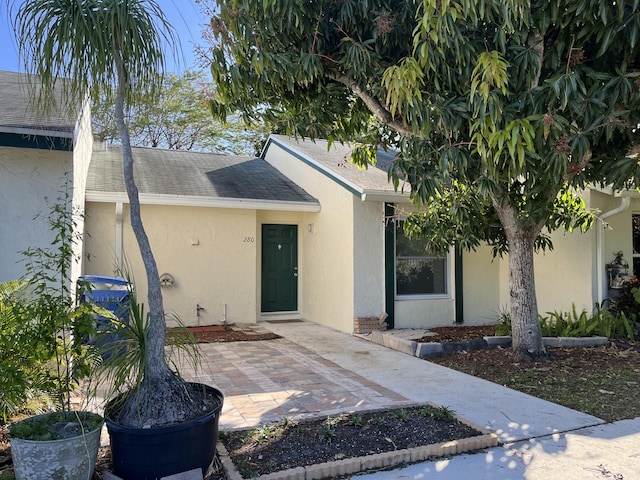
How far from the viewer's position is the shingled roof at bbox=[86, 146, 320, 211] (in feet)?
29.3

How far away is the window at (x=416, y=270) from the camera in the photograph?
947 centimetres

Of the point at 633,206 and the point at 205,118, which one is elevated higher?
the point at 205,118

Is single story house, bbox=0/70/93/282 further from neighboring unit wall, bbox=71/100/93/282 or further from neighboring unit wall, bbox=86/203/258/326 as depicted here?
neighboring unit wall, bbox=86/203/258/326

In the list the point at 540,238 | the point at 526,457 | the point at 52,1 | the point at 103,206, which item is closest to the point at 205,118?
the point at 103,206

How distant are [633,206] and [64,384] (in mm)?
9879

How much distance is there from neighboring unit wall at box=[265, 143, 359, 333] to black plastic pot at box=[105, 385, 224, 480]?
5848mm

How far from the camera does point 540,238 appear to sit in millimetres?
7750

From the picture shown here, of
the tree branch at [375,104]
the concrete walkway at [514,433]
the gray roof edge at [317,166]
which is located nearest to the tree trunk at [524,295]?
the concrete walkway at [514,433]

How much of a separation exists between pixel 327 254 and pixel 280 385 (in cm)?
452

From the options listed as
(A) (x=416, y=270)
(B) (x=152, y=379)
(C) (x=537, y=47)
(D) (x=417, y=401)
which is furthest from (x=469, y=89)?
(A) (x=416, y=270)

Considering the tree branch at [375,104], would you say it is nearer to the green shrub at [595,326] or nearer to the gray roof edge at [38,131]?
the gray roof edge at [38,131]

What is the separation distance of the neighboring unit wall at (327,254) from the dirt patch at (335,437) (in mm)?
4568

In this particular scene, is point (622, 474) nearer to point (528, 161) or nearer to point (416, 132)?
point (528, 161)

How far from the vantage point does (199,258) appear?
31.8 ft
